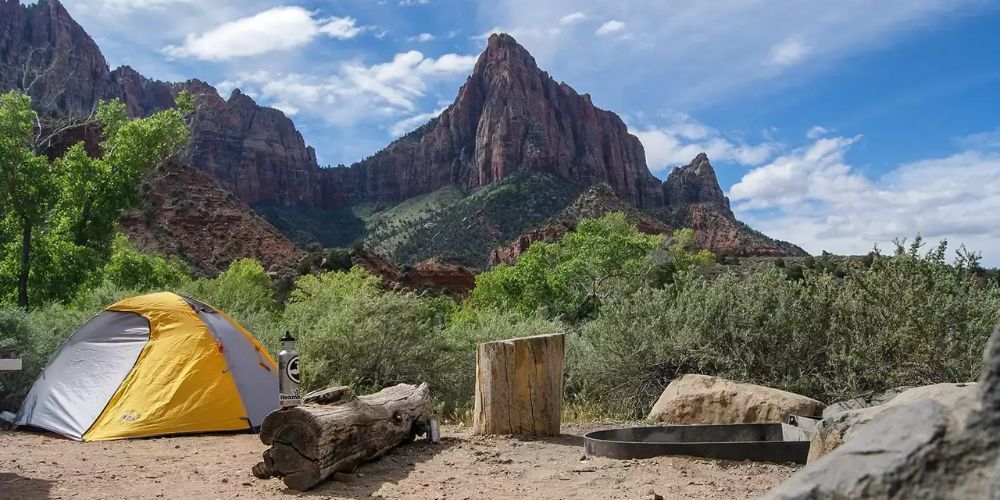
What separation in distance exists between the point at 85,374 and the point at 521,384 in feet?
19.2

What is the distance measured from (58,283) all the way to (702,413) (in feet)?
50.2

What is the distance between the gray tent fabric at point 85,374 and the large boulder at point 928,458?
9744 mm

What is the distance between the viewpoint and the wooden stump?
8461 mm

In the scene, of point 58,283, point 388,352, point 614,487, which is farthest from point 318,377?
point 58,283

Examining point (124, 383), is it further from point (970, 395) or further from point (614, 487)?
point (970, 395)

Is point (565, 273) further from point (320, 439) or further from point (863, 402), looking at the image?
point (320, 439)

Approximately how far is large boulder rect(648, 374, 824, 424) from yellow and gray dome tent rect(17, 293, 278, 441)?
5.40 metres

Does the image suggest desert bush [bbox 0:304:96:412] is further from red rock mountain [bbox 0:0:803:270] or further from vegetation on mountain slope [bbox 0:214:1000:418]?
red rock mountain [bbox 0:0:803:270]

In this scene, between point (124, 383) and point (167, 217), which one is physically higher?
point (167, 217)

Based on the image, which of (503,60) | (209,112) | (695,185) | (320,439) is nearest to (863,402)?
(320,439)

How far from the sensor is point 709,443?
6.55 meters

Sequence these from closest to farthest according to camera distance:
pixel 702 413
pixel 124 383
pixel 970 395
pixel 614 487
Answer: pixel 970 395, pixel 614 487, pixel 702 413, pixel 124 383

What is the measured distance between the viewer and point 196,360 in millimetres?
9828

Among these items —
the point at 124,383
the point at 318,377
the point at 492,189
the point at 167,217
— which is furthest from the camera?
the point at 492,189
